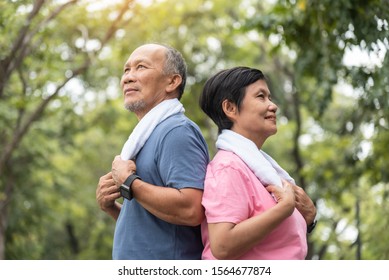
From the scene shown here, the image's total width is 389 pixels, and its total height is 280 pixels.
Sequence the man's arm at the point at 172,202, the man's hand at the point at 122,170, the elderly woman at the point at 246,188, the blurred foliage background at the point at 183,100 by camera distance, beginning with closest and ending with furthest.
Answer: the elderly woman at the point at 246,188 < the man's arm at the point at 172,202 < the man's hand at the point at 122,170 < the blurred foliage background at the point at 183,100

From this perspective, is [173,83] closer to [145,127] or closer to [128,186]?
[145,127]

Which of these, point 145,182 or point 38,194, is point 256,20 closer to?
point 145,182

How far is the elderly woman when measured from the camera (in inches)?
128

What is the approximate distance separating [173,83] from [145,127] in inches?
12.8

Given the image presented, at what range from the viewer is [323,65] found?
28.8ft

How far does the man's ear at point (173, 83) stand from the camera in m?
3.83

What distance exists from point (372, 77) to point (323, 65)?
757 mm

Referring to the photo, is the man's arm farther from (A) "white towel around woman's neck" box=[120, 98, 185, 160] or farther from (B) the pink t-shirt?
(A) "white towel around woman's neck" box=[120, 98, 185, 160]

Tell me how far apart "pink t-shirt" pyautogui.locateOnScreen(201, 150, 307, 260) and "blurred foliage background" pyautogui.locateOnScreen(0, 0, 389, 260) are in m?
3.38

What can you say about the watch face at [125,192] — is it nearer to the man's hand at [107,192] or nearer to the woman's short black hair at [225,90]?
the man's hand at [107,192]

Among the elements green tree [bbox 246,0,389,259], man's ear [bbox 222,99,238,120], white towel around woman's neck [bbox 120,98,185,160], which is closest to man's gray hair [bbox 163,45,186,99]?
white towel around woman's neck [bbox 120,98,185,160]

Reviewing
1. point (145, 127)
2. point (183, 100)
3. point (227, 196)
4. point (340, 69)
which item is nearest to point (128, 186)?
point (145, 127)

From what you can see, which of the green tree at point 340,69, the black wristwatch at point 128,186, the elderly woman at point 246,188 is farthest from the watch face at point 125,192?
the green tree at point 340,69

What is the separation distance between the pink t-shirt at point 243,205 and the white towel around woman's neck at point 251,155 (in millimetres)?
27
